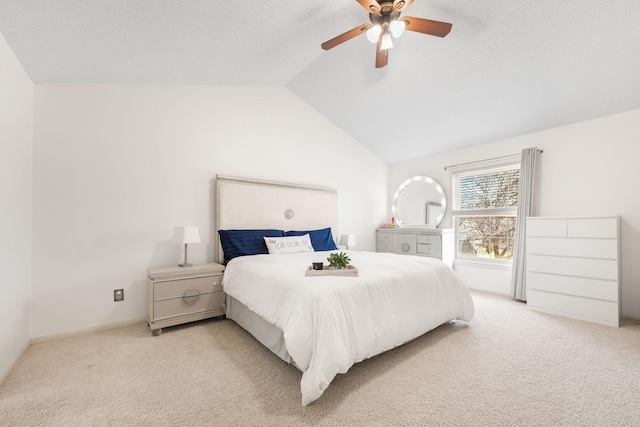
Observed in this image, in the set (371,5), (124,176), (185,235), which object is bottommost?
(185,235)

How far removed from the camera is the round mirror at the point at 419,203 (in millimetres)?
4637

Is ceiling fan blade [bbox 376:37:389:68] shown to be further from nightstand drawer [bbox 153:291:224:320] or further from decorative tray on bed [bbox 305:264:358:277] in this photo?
nightstand drawer [bbox 153:291:224:320]

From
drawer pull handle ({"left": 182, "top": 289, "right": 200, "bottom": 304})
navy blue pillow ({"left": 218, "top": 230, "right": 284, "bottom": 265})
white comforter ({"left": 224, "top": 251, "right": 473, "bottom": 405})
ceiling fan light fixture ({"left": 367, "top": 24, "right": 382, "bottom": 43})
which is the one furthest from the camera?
navy blue pillow ({"left": 218, "top": 230, "right": 284, "bottom": 265})

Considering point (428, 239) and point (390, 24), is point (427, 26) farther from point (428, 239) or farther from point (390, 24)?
point (428, 239)

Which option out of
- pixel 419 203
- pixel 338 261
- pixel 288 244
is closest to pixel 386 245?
pixel 419 203

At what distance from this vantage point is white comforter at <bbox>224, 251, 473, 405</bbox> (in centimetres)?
161

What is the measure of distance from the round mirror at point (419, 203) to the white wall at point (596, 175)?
3.56 ft

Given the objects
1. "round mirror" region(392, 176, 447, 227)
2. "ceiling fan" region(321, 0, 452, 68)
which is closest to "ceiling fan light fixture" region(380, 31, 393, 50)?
"ceiling fan" region(321, 0, 452, 68)

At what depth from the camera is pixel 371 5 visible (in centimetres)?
197

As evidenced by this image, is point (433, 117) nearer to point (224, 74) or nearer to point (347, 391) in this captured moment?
point (224, 74)

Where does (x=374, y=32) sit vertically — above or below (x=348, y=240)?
above

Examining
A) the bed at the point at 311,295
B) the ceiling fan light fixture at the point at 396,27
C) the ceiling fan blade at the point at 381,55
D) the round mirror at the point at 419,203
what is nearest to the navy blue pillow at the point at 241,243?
the bed at the point at 311,295

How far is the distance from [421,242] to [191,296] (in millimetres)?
3354

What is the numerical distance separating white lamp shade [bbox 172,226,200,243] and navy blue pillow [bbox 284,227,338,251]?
1.15 meters
